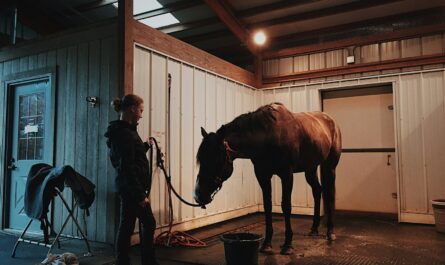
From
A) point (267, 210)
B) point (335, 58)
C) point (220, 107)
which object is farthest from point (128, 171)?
point (335, 58)

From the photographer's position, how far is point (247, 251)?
9.97 feet

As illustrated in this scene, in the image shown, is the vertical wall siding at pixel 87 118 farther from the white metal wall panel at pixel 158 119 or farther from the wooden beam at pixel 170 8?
the wooden beam at pixel 170 8

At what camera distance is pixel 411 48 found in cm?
582

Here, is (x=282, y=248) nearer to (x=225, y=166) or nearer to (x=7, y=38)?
(x=225, y=166)

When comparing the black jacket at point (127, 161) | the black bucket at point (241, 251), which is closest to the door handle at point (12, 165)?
the black jacket at point (127, 161)

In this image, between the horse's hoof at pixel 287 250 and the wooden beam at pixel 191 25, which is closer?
the horse's hoof at pixel 287 250

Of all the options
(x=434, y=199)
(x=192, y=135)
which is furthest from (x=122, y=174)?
(x=434, y=199)

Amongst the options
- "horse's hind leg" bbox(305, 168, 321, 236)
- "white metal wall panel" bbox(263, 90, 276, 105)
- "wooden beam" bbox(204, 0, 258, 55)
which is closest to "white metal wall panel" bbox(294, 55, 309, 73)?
"white metal wall panel" bbox(263, 90, 276, 105)

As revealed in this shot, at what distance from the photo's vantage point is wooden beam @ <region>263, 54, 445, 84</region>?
5.64m

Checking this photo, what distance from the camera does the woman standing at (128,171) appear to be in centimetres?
275

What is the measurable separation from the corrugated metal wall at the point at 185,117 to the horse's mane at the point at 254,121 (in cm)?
132

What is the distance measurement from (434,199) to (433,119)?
1.26 m

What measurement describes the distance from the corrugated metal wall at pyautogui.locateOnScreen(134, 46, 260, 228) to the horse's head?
1290 millimetres

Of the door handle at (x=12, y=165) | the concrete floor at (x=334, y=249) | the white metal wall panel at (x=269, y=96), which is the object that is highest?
the white metal wall panel at (x=269, y=96)
